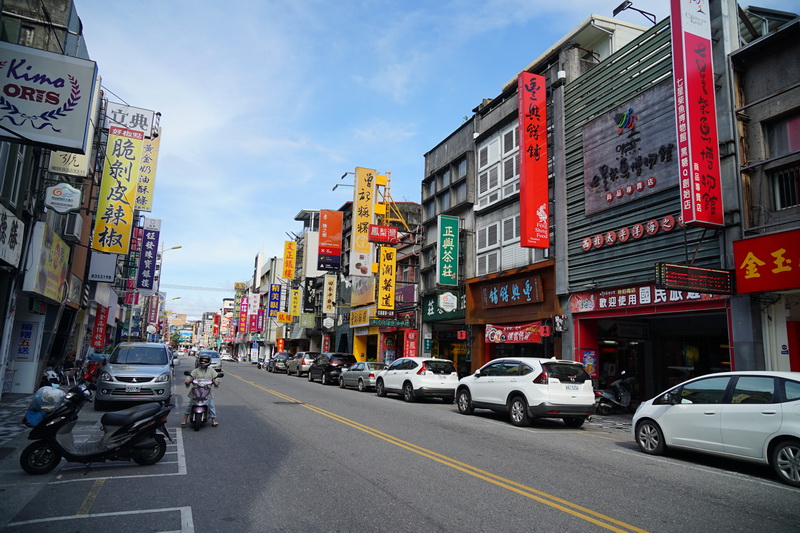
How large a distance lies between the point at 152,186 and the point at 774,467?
29.2 m

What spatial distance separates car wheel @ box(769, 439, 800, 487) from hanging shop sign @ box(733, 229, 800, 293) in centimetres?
524

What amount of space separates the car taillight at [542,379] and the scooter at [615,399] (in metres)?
3.83

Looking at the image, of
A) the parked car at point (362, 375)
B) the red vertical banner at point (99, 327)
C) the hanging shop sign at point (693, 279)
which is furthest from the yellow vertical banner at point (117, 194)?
the hanging shop sign at point (693, 279)

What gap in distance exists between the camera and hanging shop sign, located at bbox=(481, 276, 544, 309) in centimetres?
2088

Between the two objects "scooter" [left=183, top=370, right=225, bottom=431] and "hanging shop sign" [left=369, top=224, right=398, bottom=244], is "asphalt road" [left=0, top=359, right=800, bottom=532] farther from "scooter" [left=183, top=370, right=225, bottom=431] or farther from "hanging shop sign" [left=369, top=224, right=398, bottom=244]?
"hanging shop sign" [left=369, top=224, right=398, bottom=244]

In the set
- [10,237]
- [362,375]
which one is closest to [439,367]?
[362,375]

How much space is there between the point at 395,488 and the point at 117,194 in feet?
63.6

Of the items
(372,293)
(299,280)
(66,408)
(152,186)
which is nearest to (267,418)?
(66,408)

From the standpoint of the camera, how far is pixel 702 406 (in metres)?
8.80

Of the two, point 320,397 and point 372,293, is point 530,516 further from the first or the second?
point 372,293

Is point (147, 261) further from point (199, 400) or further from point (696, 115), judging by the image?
point (696, 115)

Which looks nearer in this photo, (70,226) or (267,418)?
(267,418)

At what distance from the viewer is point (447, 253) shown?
→ 26.4 metres

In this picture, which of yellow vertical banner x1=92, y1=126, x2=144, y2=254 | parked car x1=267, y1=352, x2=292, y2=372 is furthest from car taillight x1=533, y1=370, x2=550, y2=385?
parked car x1=267, y1=352, x2=292, y2=372
